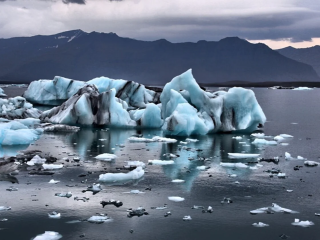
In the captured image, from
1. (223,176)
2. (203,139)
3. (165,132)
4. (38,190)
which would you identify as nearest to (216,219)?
(223,176)

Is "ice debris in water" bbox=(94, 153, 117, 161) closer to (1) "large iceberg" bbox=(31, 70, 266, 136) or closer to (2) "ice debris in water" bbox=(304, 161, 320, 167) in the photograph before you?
(1) "large iceberg" bbox=(31, 70, 266, 136)

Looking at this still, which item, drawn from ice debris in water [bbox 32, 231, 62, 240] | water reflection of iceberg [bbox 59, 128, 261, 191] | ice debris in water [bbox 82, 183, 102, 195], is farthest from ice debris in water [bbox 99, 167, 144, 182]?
ice debris in water [bbox 32, 231, 62, 240]

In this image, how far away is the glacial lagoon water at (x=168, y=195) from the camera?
8.43m

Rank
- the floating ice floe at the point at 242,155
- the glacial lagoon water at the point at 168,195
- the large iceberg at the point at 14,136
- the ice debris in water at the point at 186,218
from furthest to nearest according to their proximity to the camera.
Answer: the large iceberg at the point at 14,136
the floating ice floe at the point at 242,155
the ice debris in water at the point at 186,218
the glacial lagoon water at the point at 168,195

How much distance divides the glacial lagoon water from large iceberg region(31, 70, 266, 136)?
12.9 feet

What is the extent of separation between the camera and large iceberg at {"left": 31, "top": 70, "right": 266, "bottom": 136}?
2103 centimetres

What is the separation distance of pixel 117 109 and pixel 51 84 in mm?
16303

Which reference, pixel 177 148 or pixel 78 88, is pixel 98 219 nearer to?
pixel 177 148

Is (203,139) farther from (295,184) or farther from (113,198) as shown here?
(113,198)

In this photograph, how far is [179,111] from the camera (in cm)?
2086

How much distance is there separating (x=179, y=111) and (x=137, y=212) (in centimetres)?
1189

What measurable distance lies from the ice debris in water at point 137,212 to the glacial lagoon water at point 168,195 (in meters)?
0.11

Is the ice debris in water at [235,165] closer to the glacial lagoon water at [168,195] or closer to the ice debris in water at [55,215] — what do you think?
the glacial lagoon water at [168,195]

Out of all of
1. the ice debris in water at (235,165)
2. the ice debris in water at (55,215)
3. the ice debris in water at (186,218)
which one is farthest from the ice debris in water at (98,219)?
the ice debris in water at (235,165)
